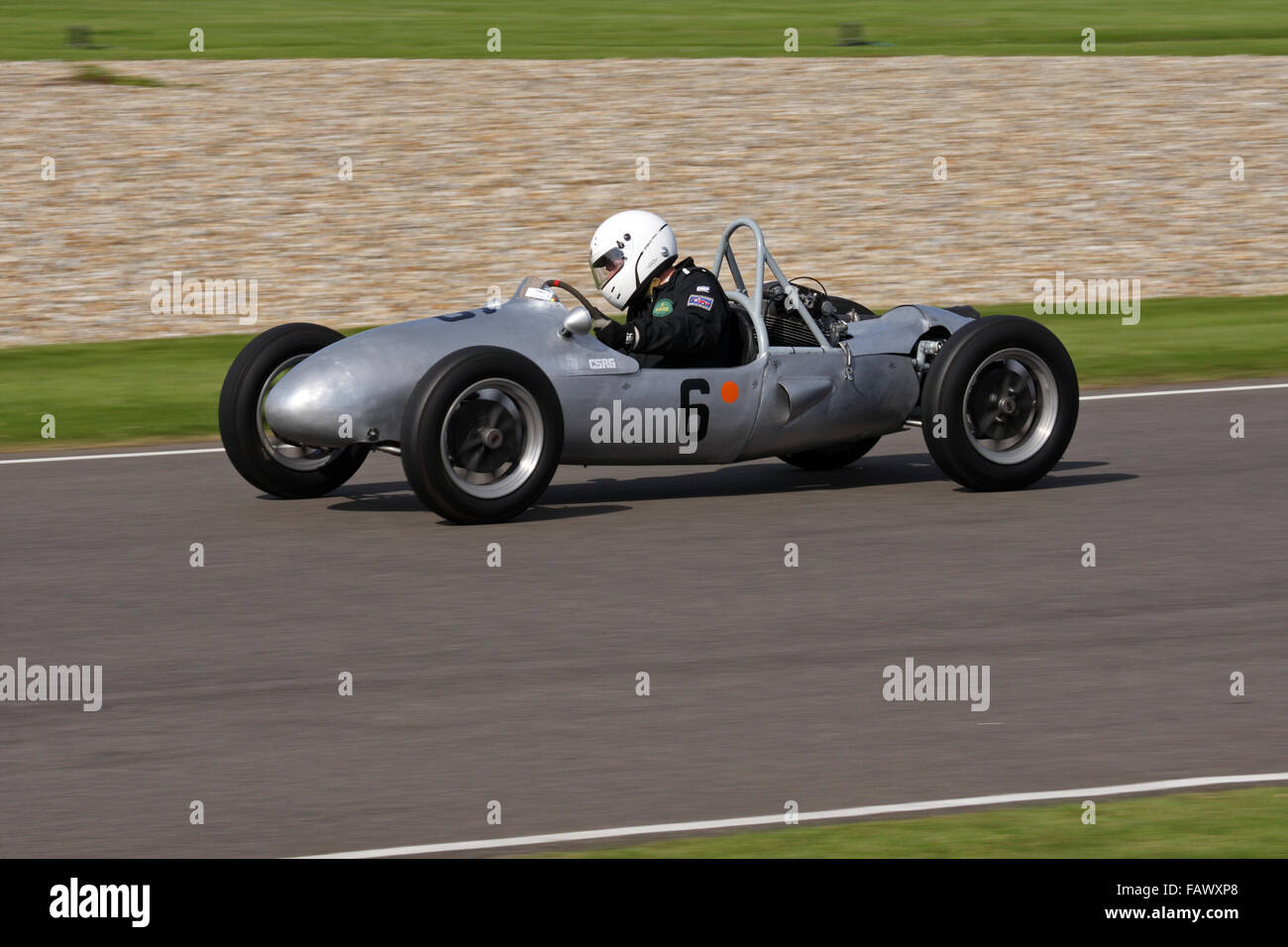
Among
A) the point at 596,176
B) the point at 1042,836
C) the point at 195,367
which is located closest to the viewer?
the point at 1042,836

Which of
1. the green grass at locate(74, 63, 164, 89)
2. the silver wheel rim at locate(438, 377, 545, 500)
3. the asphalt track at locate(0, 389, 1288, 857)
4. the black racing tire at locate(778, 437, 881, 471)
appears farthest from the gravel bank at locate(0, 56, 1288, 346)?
the silver wheel rim at locate(438, 377, 545, 500)

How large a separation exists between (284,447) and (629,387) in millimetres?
1903

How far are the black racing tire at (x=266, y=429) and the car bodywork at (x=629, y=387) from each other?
0.38 m

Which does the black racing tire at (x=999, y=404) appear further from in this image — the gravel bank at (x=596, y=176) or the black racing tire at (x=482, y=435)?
the gravel bank at (x=596, y=176)

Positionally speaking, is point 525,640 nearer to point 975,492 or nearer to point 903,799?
point 903,799

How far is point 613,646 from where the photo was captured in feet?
25.3

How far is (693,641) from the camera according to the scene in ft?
25.4

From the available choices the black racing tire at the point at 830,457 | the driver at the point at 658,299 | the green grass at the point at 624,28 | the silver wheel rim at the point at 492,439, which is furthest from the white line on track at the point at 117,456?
the green grass at the point at 624,28

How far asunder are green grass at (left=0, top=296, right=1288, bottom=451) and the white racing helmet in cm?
369

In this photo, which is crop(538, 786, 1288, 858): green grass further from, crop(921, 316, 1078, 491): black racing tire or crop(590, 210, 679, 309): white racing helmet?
crop(590, 210, 679, 309): white racing helmet

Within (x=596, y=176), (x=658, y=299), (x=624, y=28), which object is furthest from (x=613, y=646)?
(x=624, y=28)

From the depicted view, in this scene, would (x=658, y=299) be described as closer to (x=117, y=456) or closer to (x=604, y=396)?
(x=604, y=396)

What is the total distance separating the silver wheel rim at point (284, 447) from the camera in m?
10.5

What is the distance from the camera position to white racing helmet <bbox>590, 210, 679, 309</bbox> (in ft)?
34.8
